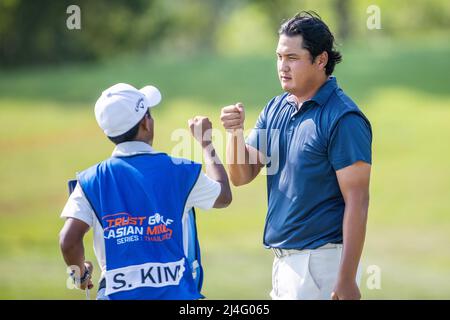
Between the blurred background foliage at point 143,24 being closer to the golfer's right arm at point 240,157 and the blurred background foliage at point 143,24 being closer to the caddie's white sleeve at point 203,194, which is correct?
the golfer's right arm at point 240,157

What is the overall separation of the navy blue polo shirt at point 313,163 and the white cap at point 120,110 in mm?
791

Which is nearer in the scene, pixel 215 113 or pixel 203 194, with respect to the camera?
pixel 203 194

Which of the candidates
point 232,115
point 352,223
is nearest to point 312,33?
point 232,115

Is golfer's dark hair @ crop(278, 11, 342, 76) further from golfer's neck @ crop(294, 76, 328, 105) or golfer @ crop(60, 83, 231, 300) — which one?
golfer @ crop(60, 83, 231, 300)

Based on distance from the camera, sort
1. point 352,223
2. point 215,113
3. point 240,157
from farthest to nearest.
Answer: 1. point 215,113
2. point 240,157
3. point 352,223

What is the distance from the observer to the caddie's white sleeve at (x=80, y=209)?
4.07 metres

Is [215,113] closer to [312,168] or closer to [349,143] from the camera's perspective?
[312,168]

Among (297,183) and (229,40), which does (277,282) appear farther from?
→ (229,40)

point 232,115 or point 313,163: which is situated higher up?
point 232,115

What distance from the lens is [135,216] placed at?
13.4 ft

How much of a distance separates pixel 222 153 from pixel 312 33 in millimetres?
4821

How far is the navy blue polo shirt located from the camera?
14.4 feet

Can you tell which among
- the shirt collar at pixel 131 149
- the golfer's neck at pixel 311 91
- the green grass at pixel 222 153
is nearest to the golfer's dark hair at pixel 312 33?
the golfer's neck at pixel 311 91
